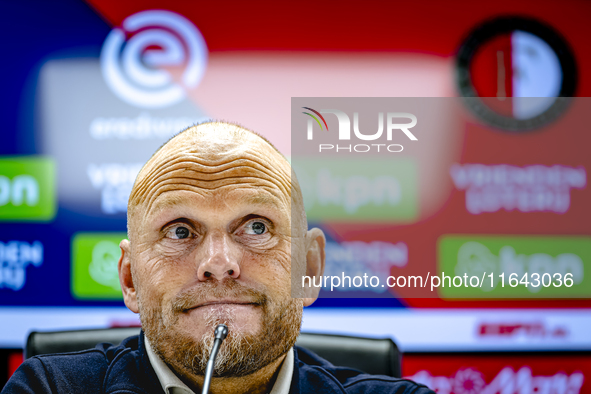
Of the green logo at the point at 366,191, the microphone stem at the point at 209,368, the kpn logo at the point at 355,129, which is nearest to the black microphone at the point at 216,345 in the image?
the microphone stem at the point at 209,368

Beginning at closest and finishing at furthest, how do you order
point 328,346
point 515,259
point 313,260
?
point 313,260
point 328,346
point 515,259

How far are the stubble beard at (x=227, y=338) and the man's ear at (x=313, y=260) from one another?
0.38 feet

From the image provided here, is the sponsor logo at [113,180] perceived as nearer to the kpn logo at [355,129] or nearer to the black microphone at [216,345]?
the kpn logo at [355,129]

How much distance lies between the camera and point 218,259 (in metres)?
0.81

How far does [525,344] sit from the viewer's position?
2.20m

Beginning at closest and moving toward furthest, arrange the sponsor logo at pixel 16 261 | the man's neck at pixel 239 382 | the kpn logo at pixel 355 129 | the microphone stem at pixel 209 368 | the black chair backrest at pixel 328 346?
the microphone stem at pixel 209 368 → the man's neck at pixel 239 382 → the kpn logo at pixel 355 129 → the black chair backrest at pixel 328 346 → the sponsor logo at pixel 16 261

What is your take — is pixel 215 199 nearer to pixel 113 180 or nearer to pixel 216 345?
pixel 216 345

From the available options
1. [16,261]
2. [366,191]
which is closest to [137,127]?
[16,261]

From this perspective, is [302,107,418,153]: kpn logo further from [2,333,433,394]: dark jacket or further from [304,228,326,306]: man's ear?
[2,333,433,394]: dark jacket

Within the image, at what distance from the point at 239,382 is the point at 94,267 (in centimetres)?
145

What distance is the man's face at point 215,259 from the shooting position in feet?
2.70

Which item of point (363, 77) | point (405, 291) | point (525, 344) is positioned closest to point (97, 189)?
point (363, 77)

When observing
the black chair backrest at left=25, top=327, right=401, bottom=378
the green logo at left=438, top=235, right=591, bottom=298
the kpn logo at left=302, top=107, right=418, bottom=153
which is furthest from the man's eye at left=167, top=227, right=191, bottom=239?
the green logo at left=438, top=235, right=591, bottom=298

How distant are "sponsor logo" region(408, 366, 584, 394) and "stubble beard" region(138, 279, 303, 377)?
1.53 m
